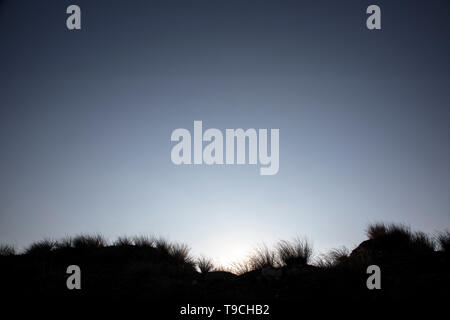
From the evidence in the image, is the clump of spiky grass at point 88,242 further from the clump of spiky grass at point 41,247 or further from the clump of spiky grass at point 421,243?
the clump of spiky grass at point 421,243

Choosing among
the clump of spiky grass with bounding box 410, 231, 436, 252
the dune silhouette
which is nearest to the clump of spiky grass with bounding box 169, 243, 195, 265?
the dune silhouette

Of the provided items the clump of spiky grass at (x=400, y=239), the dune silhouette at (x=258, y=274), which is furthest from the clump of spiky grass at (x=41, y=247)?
the clump of spiky grass at (x=400, y=239)

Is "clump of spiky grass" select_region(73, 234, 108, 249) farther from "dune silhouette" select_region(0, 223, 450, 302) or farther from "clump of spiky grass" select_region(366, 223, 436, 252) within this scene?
"clump of spiky grass" select_region(366, 223, 436, 252)

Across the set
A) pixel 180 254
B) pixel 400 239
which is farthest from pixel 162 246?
pixel 400 239

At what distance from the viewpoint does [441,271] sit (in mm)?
7230

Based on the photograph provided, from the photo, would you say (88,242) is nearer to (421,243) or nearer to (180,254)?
(180,254)

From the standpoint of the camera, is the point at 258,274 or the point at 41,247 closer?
the point at 258,274

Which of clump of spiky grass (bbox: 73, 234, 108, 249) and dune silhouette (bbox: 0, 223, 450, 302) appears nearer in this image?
dune silhouette (bbox: 0, 223, 450, 302)

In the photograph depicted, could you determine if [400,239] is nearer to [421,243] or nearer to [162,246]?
[421,243]

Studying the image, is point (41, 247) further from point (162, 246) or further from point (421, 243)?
point (421, 243)

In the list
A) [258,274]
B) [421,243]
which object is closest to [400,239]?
[421,243]
